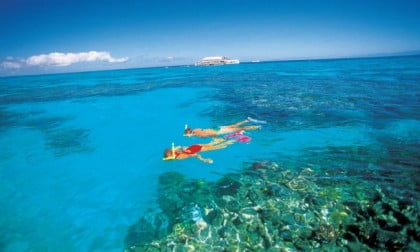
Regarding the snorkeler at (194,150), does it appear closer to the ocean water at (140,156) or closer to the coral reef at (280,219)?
the ocean water at (140,156)

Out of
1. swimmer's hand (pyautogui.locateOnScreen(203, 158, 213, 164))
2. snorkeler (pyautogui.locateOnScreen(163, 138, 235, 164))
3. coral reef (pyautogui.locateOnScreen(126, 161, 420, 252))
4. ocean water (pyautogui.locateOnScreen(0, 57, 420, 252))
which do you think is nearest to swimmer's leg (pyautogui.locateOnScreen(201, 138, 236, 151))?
snorkeler (pyautogui.locateOnScreen(163, 138, 235, 164))

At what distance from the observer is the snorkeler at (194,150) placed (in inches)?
442

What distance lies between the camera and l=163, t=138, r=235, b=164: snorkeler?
11.2 m

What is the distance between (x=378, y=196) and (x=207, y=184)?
15.8ft

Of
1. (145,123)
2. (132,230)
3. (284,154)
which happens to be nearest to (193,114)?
(145,123)

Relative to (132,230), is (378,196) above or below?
above

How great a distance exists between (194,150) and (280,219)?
5.93 meters

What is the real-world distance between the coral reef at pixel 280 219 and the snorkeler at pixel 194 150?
9.54ft

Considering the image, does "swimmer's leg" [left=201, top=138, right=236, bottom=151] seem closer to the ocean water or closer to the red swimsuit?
the red swimsuit

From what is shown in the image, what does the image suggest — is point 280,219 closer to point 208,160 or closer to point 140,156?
point 208,160

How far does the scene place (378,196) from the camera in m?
6.92

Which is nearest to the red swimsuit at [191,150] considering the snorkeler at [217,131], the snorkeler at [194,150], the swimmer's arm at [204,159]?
the snorkeler at [194,150]

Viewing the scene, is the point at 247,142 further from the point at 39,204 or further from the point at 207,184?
the point at 39,204

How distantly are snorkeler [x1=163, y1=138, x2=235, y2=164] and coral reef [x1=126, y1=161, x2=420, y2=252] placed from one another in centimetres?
291
